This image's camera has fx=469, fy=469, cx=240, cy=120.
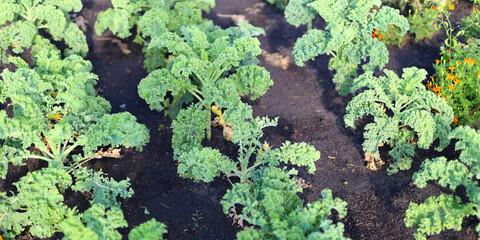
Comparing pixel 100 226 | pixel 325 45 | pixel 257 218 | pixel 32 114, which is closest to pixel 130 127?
pixel 32 114

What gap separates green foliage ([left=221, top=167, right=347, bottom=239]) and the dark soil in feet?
3.65

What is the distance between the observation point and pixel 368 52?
7.00 meters

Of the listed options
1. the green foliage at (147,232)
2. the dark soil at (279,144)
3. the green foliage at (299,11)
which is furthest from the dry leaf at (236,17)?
the green foliage at (147,232)

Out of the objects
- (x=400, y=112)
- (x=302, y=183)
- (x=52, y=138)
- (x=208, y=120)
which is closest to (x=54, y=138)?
(x=52, y=138)

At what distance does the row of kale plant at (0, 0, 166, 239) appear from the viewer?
526 centimetres

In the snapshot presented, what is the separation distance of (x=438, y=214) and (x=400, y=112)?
1.76 m

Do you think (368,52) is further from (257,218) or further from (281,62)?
(257,218)

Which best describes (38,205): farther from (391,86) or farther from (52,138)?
(391,86)

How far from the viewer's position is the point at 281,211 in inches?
196

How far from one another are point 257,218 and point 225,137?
241 cm

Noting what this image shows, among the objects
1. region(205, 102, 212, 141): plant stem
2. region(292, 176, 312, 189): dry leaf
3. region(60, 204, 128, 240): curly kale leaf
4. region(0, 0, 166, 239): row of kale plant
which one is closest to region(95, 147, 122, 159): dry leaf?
region(0, 0, 166, 239): row of kale plant

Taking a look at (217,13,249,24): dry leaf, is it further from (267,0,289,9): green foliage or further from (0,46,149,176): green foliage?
(0,46,149,176): green foliage

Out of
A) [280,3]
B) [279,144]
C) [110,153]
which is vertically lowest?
[110,153]

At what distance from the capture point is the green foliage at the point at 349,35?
6.88 meters
